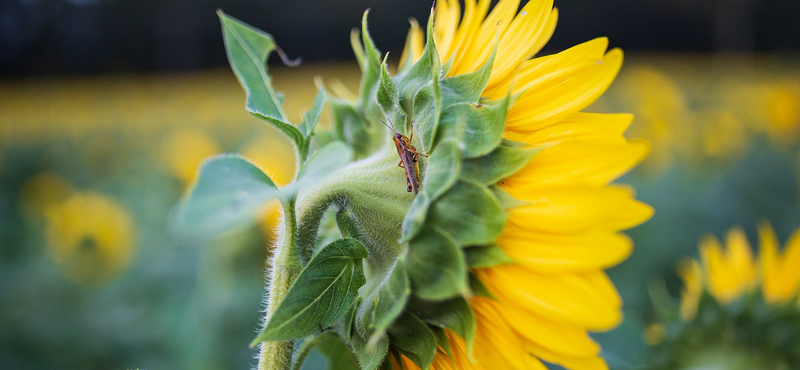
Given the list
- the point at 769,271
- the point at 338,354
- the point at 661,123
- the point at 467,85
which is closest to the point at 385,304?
the point at 338,354

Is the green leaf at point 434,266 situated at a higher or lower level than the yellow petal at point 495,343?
higher

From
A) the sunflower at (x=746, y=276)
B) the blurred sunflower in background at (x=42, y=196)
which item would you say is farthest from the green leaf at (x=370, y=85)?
the blurred sunflower in background at (x=42, y=196)

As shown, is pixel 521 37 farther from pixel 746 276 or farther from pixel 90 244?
pixel 90 244

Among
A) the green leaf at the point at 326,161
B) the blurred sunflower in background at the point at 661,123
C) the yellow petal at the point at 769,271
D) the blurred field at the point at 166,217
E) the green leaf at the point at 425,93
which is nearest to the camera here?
the green leaf at the point at 326,161

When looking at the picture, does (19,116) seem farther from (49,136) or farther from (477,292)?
(477,292)

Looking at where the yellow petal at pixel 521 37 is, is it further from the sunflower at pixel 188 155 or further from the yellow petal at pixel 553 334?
the sunflower at pixel 188 155

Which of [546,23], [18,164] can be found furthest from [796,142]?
[18,164]

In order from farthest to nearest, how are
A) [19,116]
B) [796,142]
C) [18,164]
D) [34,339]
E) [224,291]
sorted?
[19,116], [18,164], [796,142], [34,339], [224,291]
